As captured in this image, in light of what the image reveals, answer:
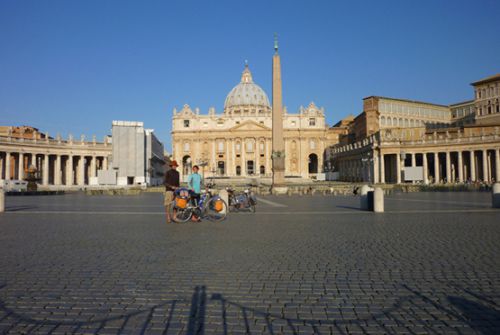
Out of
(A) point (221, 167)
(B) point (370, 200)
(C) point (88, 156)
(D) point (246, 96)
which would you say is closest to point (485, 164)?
(B) point (370, 200)

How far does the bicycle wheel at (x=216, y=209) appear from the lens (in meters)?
11.6

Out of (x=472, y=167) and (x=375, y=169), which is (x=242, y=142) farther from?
(x=472, y=167)

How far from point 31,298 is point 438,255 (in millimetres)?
5320

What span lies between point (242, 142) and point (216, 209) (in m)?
84.6

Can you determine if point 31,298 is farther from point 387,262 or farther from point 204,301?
point 387,262

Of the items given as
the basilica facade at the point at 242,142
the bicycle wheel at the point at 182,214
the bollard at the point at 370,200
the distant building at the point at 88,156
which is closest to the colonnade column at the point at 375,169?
the distant building at the point at 88,156

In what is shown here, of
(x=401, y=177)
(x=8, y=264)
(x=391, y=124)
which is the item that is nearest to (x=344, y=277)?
→ (x=8, y=264)

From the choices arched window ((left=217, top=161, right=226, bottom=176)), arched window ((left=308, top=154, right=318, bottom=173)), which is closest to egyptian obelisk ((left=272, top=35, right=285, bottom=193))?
arched window ((left=217, top=161, right=226, bottom=176))

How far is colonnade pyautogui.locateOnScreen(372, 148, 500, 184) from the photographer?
50.5 meters

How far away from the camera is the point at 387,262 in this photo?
5.49 metres

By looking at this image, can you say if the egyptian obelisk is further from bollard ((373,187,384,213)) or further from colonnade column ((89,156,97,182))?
colonnade column ((89,156,97,182))

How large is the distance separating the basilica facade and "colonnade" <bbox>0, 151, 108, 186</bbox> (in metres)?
29.9

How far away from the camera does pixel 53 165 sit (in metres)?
64.1

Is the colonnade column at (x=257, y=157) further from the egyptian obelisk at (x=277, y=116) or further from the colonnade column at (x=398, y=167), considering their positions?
the egyptian obelisk at (x=277, y=116)
